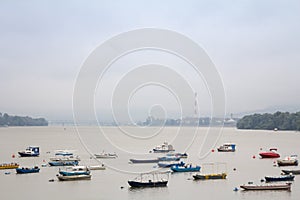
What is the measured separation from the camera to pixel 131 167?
41.3 metres

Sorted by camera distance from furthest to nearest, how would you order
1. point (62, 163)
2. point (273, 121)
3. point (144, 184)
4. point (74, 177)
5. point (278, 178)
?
point (273, 121)
point (62, 163)
point (74, 177)
point (278, 178)
point (144, 184)

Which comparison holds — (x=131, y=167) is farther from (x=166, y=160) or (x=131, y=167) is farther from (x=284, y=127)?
(x=284, y=127)

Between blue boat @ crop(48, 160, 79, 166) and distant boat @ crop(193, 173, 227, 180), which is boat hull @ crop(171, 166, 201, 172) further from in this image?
blue boat @ crop(48, 160, 79, 166)

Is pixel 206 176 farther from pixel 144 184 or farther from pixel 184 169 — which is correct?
pixel 144 184

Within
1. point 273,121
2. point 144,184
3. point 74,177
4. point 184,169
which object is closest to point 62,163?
point 74,177

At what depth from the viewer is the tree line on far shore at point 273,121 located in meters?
128

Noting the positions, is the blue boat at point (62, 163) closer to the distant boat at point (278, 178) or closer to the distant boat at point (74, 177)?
the distant boat at point (74, 177)

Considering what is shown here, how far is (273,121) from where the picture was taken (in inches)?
5374

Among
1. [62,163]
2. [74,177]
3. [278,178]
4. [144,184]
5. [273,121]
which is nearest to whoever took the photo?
[144,184]

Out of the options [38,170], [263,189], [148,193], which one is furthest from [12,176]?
[263,189]

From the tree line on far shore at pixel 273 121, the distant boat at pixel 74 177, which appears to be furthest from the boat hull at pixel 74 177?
the tree line on far shore at pixel 273 121

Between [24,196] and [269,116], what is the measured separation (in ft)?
402

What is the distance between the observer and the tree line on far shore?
419 ft

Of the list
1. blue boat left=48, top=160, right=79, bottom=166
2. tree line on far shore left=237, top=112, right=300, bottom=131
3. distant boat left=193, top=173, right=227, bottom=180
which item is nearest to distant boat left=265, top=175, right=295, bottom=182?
distant boat left=193, top=173, right=227, bottom=180
